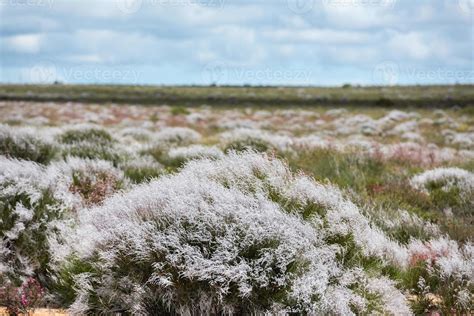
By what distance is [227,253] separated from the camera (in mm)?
4570

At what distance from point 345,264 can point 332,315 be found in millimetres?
701

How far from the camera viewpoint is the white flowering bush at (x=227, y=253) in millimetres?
4570

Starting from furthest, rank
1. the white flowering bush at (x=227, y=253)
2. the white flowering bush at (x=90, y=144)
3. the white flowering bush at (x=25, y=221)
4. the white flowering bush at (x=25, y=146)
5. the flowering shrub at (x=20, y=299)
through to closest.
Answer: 1. the white flowering bush at (x=90, y=144)
2. the white flowering bush at (x=25, y=146)
3. the white flowering bush at (x=25, y=221)
4. the flowering shrub at (x=20, y=299)
5. the white flowering bush at (x=227, y=253)

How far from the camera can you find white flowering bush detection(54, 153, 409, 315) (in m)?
4.57

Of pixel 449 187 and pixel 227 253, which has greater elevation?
pixel 227 253

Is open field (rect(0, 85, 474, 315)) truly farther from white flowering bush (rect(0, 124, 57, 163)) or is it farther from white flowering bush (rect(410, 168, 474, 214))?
white flowering bush (rect(0, 124, 57, 163))

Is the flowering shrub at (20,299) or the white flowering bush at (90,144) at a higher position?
the white flowering bush at (90,144)

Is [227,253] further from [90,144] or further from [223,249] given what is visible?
[90,144]

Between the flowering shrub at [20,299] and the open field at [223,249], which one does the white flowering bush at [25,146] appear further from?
the flowering shrub at [20,299]

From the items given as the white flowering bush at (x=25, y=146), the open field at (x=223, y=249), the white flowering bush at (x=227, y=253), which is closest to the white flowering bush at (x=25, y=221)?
the open field at (x=223, y=249)

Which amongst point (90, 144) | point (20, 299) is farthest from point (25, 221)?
point (90, 144)

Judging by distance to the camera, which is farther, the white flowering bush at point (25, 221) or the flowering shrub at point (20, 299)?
the white flowering bush at point (25, 221)

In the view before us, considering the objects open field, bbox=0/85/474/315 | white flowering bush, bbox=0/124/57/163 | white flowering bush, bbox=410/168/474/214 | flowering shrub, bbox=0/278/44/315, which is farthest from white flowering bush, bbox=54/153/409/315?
white flowering bush, bbox=0/124/57/163

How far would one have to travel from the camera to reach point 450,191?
9.55m
